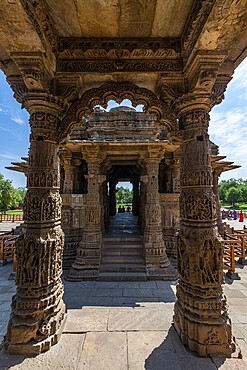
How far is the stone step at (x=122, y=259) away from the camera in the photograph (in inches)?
248

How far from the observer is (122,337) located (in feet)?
8.80

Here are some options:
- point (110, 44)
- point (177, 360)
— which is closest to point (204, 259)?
point (177, 360)

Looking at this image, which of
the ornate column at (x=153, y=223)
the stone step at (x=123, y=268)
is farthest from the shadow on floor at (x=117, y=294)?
the ornate column at (x=153, y=223)

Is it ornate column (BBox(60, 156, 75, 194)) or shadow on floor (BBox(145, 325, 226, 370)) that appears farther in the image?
ornate column (BBox(60, 156, 75, 194))

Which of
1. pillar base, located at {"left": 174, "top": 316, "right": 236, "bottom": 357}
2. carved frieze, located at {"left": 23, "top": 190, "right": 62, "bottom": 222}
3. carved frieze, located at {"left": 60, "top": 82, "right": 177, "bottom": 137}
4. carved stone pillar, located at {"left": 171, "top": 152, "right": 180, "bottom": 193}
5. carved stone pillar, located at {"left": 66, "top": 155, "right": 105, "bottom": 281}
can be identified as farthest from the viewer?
carved stone pillar, located at {"left": 171, "top": 152, "right": 180, "bottom": 193}

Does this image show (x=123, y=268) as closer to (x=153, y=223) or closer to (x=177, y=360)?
(x=153, y=223)

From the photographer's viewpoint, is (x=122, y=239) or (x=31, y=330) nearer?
(x=31, y=330)

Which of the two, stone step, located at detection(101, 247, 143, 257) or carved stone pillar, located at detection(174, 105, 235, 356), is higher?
carved stone pillar, located at detection(174, 105, 235, 356)

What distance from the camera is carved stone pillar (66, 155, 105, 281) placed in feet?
19.9

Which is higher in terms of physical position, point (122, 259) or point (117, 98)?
point (117, 98)

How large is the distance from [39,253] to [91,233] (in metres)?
3.92

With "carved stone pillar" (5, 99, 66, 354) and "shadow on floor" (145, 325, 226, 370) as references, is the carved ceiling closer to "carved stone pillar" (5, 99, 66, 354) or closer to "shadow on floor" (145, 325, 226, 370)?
"carved stone pillar" (5, 99, 66, 354)

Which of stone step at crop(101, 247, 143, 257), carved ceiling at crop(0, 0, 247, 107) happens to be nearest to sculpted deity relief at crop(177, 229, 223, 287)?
carved ceiling at crop(0, 0, 247, 107)

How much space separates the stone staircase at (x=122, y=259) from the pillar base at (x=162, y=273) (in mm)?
187
